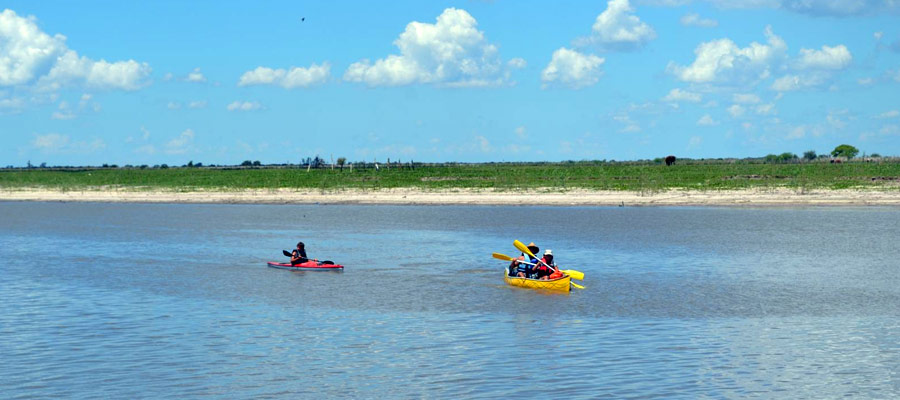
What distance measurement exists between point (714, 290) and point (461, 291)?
26.4ft

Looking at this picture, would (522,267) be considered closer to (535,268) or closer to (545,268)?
(535,268)

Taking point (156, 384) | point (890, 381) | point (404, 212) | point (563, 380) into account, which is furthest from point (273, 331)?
point (404, 212)

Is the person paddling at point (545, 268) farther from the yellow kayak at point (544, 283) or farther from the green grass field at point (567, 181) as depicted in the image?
the green grass field at point (567, 181)

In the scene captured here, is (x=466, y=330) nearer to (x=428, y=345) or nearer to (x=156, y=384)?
(x=428, y=345)

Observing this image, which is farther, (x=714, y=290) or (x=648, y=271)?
(x=648, y=271)

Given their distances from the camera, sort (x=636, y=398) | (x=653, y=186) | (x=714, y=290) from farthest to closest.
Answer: (x=653, y=186), (x=714, y=290), (x=636, y=398)

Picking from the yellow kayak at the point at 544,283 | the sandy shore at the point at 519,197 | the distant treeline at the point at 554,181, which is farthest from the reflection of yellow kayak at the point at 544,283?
the distant treeline at the point at 554,181

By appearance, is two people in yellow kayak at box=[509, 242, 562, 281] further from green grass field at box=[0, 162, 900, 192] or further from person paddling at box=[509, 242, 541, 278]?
green grass field at box=[0, 162, 900, 192]

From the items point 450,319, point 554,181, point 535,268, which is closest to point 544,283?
point 535,268

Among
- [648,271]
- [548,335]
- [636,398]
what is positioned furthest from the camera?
[648,271]

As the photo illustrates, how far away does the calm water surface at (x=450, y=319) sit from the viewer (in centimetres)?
1772

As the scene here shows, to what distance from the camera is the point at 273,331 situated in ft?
76.0

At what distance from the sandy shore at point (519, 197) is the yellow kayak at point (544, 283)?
4249 cm

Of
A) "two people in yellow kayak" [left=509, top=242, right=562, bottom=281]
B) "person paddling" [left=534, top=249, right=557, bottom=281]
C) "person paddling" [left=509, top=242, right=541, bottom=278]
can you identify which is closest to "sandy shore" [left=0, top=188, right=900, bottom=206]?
"person paddling" [left=509, top=242, right=541, bottom=278]
